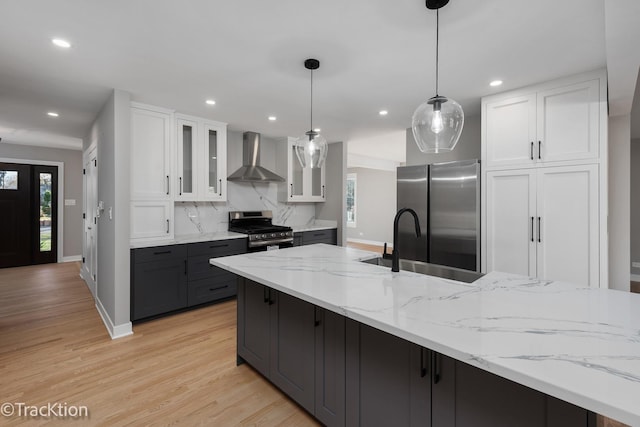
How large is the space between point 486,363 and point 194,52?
253 cm

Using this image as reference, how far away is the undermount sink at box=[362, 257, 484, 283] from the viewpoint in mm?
1917

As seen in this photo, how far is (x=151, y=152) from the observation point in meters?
3.33

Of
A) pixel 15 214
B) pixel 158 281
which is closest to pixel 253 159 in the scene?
pixel 158 281

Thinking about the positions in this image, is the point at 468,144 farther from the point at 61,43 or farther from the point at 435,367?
the point at 61,43

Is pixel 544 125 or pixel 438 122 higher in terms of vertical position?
pixel 544 125

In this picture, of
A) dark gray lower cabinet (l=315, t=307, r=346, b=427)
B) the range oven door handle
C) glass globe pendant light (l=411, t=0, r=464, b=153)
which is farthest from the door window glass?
glass globe pendant light (l=411, t=0, r=464, b=153)

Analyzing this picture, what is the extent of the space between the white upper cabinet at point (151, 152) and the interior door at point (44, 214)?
14.1ft

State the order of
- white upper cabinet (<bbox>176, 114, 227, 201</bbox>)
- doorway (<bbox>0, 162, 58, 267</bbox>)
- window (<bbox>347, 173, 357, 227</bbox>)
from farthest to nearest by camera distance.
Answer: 1. window (<bbox>347, 173, 357, 227</bbox>)
2. doorway (<bbox>0, 162, 58, 267</bbox>)
3. white upper cabinet (<bbox>176, 114, 227, 201</bbox>)

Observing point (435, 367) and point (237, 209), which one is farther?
point (237, 209)

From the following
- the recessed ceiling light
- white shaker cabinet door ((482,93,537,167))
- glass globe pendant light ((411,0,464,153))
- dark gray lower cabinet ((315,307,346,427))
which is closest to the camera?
dark gray lower cabinet ((315,307,346,427))

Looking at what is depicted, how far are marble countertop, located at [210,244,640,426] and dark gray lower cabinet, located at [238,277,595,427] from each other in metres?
0.20

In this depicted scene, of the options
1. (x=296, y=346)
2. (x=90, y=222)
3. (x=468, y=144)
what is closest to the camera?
(x=296, y=346)

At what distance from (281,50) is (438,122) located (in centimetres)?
126

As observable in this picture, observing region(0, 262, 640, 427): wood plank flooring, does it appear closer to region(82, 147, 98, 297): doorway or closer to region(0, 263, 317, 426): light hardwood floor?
region(0, 263, 317, 426): light hardwood floor
